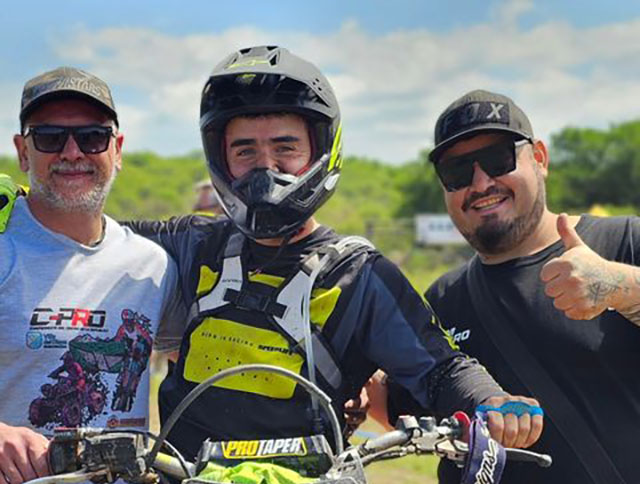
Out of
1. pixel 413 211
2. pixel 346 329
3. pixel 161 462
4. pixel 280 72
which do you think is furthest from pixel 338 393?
pixel 413 211

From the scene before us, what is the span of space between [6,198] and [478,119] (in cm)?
190

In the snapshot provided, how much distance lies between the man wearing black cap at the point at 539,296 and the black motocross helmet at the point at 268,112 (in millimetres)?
687

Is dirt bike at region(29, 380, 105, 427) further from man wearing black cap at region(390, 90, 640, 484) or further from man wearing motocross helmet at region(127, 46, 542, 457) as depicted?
man wearing black cap at region(390, 90, 640, 484)

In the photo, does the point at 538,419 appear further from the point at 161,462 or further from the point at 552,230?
the point at 552,230

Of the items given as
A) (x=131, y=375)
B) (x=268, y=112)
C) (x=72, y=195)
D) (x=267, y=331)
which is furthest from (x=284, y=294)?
(x=72, y=195)

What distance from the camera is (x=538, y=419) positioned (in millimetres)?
2393

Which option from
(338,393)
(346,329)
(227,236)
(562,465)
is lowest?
(562,465)

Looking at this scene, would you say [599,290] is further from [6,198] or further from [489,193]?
[6,198]

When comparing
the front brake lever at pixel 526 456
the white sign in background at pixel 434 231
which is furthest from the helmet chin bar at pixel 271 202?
the white sign in background at pixel 434 231

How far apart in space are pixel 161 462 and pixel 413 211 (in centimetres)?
5696

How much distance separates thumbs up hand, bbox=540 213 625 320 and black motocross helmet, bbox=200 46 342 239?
2.80ft

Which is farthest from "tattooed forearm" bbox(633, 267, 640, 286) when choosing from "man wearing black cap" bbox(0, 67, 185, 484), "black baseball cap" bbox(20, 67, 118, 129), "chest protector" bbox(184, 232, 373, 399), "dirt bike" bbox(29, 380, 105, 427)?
"black baseball cap" bbox(20, 67, 118, 129)

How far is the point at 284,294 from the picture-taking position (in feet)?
9.41

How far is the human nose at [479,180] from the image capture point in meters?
3.43
